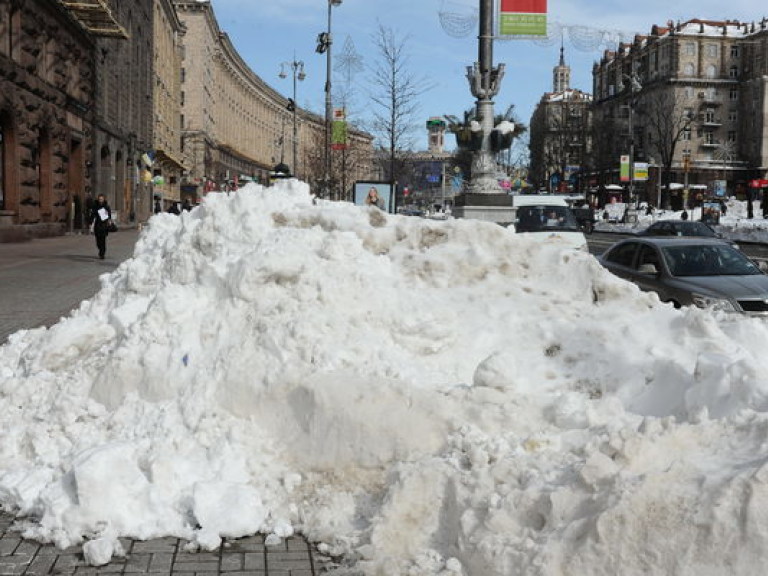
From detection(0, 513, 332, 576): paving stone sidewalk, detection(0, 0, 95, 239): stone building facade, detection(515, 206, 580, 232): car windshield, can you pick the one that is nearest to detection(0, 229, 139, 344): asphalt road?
detection(0, 0, 95, 239): stone building facade

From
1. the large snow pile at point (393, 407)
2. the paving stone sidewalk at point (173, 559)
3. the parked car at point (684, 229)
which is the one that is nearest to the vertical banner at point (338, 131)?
the parked car at point (684, 229)

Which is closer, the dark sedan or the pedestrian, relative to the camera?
the pedestrian

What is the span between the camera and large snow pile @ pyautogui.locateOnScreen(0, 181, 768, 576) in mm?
3730

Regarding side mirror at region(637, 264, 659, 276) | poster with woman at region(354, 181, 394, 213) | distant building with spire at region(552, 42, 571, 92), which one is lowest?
side mirror at region(637, 264, 659, 276)

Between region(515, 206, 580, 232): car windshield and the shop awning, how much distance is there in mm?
20733

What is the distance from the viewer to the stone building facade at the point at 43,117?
26.3m

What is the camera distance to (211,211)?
7.49 m

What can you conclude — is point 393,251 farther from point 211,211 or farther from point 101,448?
point 101,448

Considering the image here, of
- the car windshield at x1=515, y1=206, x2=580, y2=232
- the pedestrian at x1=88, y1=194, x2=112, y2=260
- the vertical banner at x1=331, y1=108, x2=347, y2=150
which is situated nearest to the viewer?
the car windshield at x1=515, y1=206, x2=580, y2=232

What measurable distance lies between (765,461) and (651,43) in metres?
109

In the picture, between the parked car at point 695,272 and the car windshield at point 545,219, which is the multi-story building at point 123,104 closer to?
the car windshield at point 545,219

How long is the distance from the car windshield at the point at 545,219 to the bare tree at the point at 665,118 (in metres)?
72.0

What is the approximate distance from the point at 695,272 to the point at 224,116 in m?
105

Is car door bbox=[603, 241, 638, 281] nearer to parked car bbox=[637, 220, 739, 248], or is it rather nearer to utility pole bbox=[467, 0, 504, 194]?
utility pole bbox=[467, 0, 504, 194]
